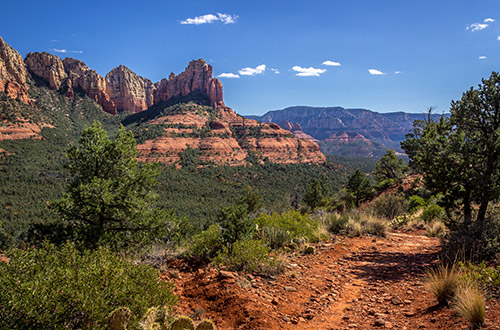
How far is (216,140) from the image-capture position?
99562 millimetres

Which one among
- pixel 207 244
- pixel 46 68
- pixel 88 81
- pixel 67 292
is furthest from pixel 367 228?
pixel 88 81

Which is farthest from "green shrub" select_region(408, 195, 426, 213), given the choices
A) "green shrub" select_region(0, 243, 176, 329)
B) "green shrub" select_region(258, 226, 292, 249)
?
"green shrub" select_region(0, 243, 176, 329)

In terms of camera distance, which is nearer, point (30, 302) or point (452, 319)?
point (30, 302)

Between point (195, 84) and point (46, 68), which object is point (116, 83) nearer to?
point (46, 68)

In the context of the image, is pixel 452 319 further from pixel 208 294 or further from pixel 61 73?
pixel 61 73

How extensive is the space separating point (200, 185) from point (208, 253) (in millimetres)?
64975

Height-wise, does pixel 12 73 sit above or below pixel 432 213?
above

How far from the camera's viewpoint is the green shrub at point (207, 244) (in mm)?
6559

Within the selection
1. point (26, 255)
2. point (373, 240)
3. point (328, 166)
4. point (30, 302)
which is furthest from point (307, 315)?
point (328, 166)

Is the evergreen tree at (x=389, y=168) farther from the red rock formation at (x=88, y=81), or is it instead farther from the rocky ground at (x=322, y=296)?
the red rock formation at (x=88, y=81)

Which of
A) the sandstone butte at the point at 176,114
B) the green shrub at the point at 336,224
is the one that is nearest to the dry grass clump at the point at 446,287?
the green shrub at the point at 336,224

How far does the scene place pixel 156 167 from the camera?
10430 millimetres

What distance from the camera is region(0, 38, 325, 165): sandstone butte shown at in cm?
9094

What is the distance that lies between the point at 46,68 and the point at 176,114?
71.1m
